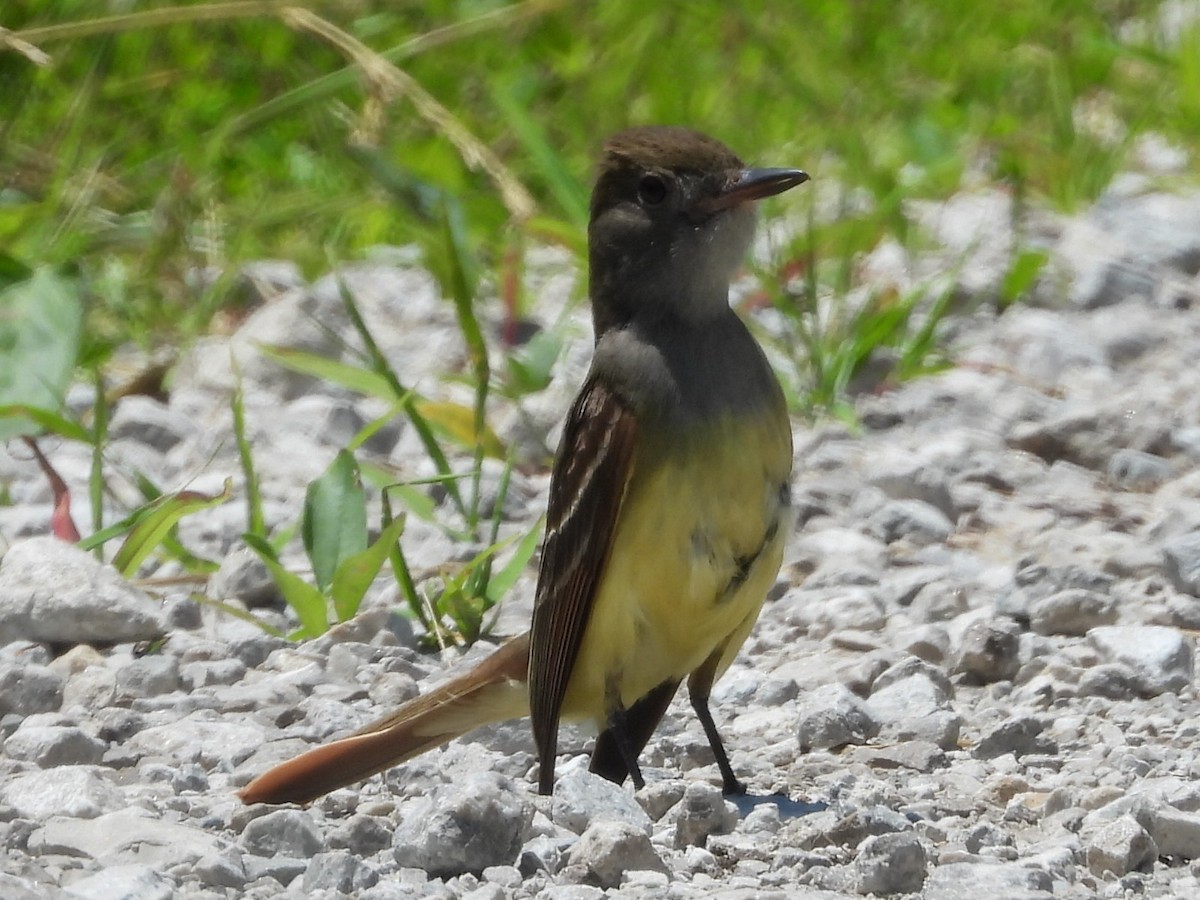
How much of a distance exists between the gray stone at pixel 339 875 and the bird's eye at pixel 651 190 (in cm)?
185

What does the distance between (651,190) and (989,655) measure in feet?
4.07

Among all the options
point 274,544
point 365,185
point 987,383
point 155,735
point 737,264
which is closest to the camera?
point 155,735

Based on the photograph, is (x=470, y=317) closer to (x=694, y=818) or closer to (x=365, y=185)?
(x=694, y=818)

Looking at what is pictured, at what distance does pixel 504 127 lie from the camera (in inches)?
367

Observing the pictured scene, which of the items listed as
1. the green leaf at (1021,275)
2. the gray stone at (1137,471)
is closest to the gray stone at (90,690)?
the gray stone at (1137,471)

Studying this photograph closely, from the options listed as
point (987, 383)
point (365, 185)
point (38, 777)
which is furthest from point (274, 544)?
point (365, 185)

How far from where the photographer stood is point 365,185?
844 cm

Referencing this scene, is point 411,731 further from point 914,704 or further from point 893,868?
point 893,868

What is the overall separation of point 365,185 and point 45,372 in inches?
104

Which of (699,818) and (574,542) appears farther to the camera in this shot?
(574,542)

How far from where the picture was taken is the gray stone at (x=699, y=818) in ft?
11.6

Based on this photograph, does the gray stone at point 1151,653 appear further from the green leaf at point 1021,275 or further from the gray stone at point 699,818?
the green leaf at point 1021,275

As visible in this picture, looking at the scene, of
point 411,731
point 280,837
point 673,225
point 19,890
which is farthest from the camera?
point 673,225

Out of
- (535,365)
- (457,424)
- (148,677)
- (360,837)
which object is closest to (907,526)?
(535,365)
